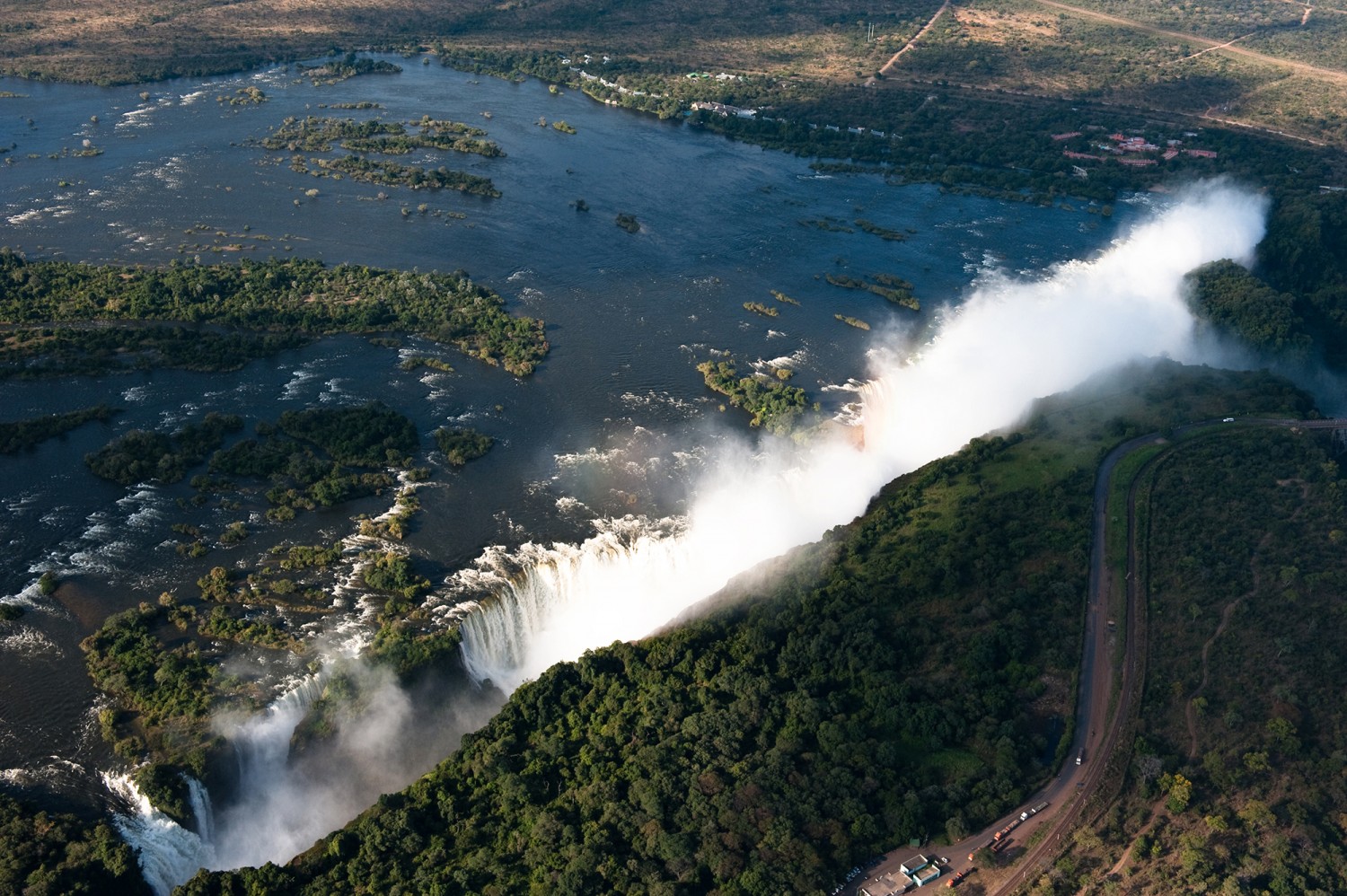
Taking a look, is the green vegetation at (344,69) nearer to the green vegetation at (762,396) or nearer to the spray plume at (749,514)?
the green vegetation at (762,396)

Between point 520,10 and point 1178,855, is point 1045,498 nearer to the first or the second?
point 1178,855

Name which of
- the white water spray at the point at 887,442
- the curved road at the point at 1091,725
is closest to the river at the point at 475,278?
the white water spray at the point at 887,442

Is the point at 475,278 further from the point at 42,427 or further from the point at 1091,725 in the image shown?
the point at 1091,725

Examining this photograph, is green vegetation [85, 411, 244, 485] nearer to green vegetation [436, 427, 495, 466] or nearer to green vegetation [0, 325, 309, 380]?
green vegetation [0, 325, 309, 380]

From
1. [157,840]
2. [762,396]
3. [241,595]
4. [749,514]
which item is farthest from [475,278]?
[157,840]

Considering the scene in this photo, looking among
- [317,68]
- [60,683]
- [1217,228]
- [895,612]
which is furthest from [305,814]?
[317,68]

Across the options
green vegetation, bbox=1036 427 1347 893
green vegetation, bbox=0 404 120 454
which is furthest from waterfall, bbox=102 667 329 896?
green vegetation, bbox=1036 427 1347 893
